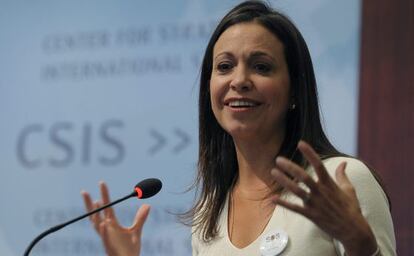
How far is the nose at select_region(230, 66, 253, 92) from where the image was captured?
5.97ft

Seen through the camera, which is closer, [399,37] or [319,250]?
[319,250]

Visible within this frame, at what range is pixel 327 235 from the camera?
5.34ft

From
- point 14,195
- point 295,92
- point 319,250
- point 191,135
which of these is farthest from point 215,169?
point 14,195

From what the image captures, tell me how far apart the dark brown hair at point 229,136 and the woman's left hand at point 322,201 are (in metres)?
0.41

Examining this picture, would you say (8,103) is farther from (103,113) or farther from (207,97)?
(207,97)

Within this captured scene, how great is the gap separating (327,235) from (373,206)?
12 centimetres

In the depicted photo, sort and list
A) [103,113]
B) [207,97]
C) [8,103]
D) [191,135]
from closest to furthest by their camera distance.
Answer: [207,97]
[191,135]
[103,113]
[8,103]

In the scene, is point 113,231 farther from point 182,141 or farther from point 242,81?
point 182,141

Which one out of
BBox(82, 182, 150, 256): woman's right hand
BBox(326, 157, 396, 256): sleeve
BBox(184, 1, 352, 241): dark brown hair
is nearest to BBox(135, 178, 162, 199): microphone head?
BBox(82, 182, 150, 256): woman's right hand

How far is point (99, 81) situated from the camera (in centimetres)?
350

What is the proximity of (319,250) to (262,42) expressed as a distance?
53 cm

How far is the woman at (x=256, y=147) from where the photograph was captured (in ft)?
5.50

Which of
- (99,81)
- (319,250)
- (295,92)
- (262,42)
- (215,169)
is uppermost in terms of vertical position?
(99,81)

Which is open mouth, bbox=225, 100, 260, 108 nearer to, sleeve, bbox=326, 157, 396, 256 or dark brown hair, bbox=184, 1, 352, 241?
dark brown hair, bbox=184, 1, 352, 241
